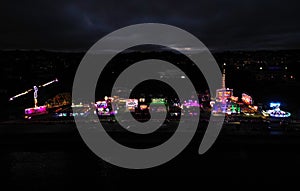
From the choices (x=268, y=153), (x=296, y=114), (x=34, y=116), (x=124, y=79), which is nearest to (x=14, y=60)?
(x=124, y=79)

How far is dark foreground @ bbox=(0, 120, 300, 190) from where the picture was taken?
10602 mm

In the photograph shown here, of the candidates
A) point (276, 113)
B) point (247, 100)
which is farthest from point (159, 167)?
point (247, 100)

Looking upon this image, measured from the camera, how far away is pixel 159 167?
12172mm

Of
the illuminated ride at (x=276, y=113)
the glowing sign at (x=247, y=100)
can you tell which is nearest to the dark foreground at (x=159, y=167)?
the illuminated ride at (x=276, y=113)

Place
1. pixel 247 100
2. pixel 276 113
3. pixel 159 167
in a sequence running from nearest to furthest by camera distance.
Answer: pixel 159 167
pixel 276 113
pixel 247 100

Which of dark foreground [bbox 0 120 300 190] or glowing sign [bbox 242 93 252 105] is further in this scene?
glowing sign [bbox 242 93 252 105]

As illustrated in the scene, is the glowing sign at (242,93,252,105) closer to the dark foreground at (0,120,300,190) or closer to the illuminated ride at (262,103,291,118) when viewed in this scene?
the illuminated ride at (262,103,291,118)

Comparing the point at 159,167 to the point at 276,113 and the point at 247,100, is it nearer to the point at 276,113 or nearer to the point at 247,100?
the point at 276,113

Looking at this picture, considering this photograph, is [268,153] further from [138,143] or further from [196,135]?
[138,143]

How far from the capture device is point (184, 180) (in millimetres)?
10672

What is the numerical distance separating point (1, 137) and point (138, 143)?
7.29m

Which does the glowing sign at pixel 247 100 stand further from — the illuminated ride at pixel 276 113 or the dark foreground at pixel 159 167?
the dark foreground at pixel 159 167

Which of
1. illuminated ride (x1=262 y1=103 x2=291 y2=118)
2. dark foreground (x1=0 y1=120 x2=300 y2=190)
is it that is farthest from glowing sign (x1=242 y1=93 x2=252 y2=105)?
dark foreground (x1=0 y1=120 x2=300 y2=190)

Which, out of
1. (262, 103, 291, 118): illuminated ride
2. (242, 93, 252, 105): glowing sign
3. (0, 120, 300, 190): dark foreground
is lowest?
(0, 120, 300, 190): dark foreground
